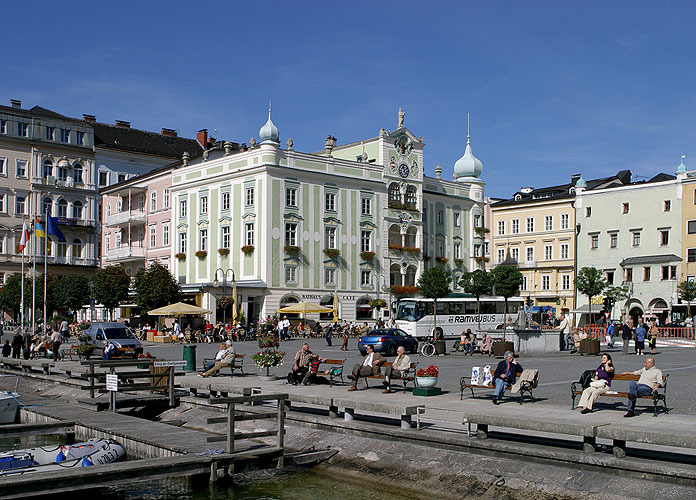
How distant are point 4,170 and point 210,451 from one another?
73.0 m

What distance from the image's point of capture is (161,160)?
91.0 metres

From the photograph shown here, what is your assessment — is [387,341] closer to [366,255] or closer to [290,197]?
[290,197]

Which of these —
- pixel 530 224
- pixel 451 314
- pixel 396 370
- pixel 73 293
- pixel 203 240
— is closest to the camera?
pixel 396 370

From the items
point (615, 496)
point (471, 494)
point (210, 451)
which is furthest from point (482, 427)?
point (210, 451)

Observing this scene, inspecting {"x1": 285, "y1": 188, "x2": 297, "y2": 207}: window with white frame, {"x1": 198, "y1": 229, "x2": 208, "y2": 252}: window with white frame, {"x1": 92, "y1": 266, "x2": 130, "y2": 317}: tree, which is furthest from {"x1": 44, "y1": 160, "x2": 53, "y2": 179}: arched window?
{"x1": 285, "y1": 188, "x2": 297, "y2": 207}: window with white frame

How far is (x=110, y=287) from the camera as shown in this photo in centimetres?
6216

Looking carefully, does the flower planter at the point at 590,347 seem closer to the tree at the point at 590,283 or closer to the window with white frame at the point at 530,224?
the tree at the point at 590,283

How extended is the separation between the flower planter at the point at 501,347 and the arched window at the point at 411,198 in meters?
38.1

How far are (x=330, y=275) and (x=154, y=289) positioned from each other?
15124mm

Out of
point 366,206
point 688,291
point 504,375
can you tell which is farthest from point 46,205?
point 504,375

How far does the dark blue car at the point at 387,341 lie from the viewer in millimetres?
37875

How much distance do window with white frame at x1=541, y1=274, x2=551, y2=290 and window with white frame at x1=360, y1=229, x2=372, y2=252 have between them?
82.2 feet

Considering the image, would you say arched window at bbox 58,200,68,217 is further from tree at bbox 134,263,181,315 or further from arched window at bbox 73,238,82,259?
tree at bbox 134,263,181,315

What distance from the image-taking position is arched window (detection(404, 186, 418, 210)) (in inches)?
2858
